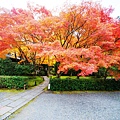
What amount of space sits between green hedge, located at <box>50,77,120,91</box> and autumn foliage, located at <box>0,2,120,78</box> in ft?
4.76

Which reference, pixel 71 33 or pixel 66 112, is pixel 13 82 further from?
pixel 66 112

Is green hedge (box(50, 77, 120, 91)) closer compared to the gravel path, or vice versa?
the gravel path

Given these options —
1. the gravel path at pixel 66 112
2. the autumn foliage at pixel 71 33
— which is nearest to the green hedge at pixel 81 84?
the autumn foliage at pixel 71 33

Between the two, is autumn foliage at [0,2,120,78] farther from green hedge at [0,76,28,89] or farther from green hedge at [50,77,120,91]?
green hedge at [0,76,28,89]

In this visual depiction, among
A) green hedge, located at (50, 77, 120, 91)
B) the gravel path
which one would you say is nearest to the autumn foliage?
green hedge, located at (50, 77, 120, 91)

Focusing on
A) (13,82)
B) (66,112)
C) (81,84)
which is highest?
(13,82)

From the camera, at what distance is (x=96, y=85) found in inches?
559

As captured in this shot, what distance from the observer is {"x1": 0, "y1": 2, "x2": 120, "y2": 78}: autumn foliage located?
35.6 feet

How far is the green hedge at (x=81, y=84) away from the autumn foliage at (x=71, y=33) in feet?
4.76

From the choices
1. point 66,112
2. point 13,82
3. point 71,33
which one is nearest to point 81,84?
point 71,33

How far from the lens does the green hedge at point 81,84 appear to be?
1323cm

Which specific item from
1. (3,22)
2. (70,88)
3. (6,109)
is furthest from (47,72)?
(6,109)

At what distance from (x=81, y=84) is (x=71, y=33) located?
464 centimetres

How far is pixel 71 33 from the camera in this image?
12.9 metres
